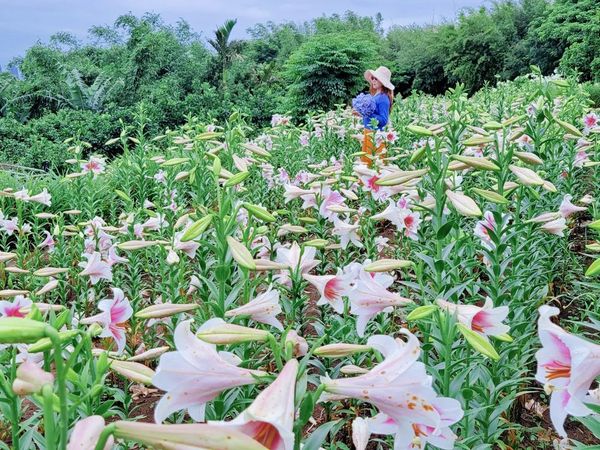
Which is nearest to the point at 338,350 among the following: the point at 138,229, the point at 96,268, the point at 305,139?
the point at 96,268

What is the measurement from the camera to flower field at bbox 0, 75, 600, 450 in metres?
0.85

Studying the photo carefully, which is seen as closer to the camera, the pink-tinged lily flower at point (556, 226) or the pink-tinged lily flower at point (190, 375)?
the pink-tinged lily flower at point (190, 375)

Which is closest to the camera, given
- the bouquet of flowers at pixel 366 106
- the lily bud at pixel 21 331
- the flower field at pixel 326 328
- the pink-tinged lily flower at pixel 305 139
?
the lily bud at pixel 21 331

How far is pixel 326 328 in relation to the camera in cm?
245

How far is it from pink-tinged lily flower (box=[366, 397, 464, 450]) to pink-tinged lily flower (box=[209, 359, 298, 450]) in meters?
0.27

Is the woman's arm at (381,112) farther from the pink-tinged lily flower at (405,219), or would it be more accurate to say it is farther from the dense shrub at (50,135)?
the dense shrub at (50,135)

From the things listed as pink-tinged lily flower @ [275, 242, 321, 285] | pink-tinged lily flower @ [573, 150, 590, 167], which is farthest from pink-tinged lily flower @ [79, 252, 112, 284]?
pink-tinged lily flower @ [573, 150, 590, 167]

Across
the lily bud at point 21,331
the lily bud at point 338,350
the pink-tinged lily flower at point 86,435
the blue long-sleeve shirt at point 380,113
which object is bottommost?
the lily bud at point 338,350

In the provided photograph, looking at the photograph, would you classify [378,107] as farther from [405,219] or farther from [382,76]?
[405,219]

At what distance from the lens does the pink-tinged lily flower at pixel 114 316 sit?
158 cm

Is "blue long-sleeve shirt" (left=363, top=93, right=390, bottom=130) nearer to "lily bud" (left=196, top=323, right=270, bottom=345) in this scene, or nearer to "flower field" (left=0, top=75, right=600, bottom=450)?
"flower field" (left=0, top=75, right=600, bottom=450)

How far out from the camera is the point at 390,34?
3866 centimetres

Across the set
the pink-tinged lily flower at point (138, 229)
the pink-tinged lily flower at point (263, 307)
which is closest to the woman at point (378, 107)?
the pink-tinged lily flower at point (138, 229)

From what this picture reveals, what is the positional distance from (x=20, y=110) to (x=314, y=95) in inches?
338
